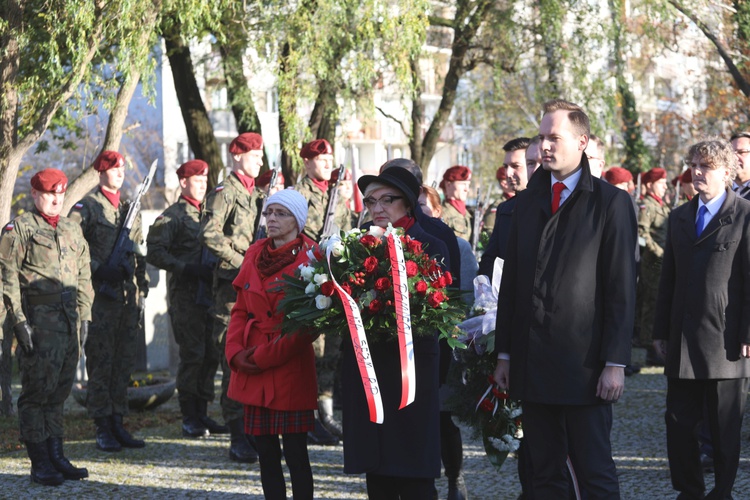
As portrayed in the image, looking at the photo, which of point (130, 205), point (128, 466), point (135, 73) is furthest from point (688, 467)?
point (135, 73)

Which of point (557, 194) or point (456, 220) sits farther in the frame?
point (456, 220)

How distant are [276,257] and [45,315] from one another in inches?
106

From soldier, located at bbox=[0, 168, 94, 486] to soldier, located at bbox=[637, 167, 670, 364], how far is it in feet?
27.9

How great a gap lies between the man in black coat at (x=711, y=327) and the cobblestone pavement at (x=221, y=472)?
0.80 metres

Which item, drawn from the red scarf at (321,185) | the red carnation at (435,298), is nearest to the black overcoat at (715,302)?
the red carnation at (435,298)

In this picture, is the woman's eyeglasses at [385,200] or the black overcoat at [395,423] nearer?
the black overcoat at [395,423]

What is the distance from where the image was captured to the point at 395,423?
17.5ft

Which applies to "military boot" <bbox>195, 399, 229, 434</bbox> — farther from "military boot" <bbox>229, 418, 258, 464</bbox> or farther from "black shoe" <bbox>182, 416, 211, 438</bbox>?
"military boot" <bbox>229, 418, 258, 464</bbox>

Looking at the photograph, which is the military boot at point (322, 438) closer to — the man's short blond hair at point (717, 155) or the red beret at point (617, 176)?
the man's short blond hair at point (717, 155)

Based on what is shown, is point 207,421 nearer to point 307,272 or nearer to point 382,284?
point 307,272

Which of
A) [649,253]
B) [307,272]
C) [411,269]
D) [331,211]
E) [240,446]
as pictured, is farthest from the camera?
[649,253]

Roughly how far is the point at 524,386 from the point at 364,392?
87cm

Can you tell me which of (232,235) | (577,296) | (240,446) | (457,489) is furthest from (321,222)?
(577,296)

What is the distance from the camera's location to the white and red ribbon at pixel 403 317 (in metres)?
4.93
